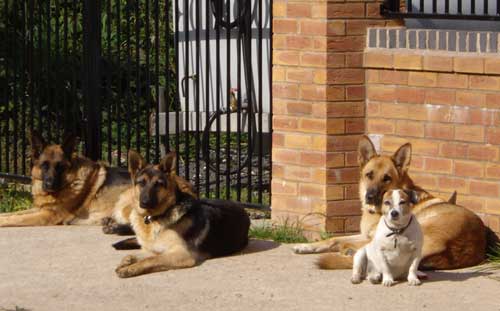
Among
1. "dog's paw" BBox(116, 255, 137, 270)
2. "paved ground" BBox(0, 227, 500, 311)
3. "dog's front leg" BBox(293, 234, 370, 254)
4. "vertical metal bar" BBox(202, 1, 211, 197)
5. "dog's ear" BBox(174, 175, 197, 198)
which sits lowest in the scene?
"paved ground" BBox(0, 227, 500, 311)

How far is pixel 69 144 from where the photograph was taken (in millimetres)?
9633

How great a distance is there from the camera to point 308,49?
862 cm

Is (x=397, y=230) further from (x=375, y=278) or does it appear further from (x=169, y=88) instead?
(x=169, y=88)

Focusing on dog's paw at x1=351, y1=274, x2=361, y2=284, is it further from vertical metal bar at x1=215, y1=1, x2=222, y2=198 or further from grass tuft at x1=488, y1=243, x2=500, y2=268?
vertical metal bar at x1=215, y1=1, x2=222, y2=198

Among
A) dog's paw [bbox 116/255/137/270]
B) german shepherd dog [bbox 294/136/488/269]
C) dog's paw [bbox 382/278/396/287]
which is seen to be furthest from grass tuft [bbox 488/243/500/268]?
dog's paw [bbox 116/255/137/270]

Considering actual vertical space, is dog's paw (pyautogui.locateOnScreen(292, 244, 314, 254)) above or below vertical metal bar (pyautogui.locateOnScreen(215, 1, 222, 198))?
below

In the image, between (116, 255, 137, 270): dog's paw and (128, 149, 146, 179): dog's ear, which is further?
(128, 149, 146, 179): dog's ear

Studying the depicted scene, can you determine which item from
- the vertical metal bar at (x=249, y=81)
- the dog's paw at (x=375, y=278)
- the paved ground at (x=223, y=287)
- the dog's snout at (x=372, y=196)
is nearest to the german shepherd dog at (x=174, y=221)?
the paved ground at (x=223, y=287)

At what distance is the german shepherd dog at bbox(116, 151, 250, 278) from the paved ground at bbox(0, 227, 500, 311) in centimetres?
13

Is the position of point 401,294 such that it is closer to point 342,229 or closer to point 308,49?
point 342,229

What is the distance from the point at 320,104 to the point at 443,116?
93 centimetres

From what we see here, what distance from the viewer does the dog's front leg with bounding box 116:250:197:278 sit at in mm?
7672

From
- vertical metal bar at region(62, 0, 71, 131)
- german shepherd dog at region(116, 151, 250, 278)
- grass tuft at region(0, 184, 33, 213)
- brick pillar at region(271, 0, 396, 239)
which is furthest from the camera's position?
vertical metal bar at region(62, 0, 71, 131)

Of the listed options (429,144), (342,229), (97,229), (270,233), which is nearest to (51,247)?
(97,229)
